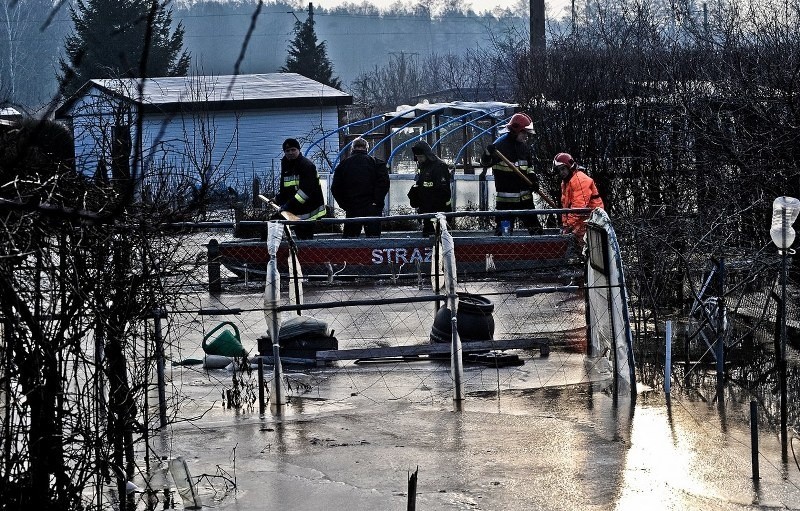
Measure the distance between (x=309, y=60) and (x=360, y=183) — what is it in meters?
27.3

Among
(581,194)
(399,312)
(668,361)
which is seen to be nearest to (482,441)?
(668,361)

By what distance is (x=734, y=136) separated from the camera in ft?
41.9

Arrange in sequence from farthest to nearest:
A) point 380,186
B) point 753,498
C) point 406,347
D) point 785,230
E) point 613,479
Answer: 1. point 380,186
2. point 406,347
3. point 785,230
4. point 613,479
5. point 753,498

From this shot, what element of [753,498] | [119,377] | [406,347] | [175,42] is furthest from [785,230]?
[175,42]

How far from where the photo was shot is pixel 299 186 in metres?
16.8

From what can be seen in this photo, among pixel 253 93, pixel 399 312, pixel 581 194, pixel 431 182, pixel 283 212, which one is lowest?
pixel 399 312

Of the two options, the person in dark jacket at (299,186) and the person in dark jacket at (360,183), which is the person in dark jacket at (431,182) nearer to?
the person in dark jacket at (360,183)

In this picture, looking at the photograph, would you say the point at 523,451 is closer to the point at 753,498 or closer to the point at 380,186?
the point at 753,498

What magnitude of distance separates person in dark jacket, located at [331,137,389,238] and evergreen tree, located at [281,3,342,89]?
26533mm

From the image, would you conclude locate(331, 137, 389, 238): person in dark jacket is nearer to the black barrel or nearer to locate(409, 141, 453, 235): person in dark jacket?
locate(409, 141, 453, 235): person in dark jacket

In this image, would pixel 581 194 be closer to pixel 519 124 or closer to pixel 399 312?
pixel 519 124

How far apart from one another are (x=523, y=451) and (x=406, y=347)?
3.06 meters

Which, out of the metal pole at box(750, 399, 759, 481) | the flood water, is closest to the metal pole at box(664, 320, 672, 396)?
the flood water

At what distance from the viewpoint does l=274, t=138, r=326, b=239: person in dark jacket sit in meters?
16.7
